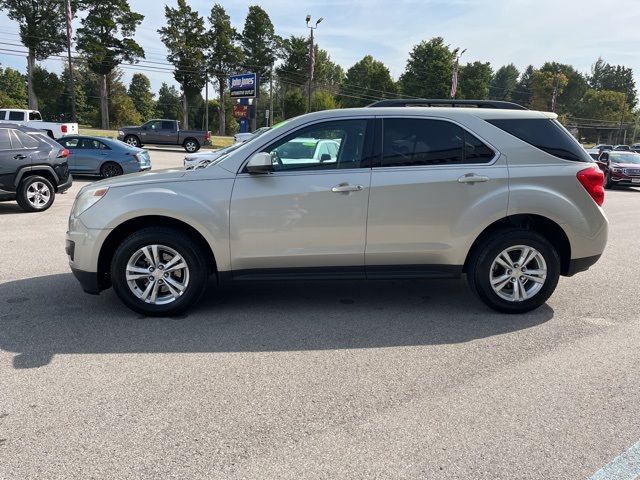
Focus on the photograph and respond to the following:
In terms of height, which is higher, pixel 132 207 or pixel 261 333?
pixel 132 207

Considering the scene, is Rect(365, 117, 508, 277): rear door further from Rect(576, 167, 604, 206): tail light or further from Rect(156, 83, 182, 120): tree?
Rect(156, 83, 182, 120): tree

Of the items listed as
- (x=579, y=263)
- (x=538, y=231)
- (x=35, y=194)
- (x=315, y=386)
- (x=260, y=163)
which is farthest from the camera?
(x=35, y=194)

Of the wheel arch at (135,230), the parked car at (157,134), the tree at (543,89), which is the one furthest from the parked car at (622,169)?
the tree at (543,89)

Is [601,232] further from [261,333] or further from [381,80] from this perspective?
[381,80]

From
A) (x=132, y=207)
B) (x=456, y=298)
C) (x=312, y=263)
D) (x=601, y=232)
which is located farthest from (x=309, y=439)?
(x=601, y=232)

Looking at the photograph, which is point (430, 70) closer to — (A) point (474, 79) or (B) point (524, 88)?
(A) point (474, 79)

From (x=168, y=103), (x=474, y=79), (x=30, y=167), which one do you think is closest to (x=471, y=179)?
(x=30, y=167)

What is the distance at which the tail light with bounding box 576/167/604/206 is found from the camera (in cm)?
470

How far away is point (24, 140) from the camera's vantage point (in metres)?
9.93

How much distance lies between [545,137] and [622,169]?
1851cm

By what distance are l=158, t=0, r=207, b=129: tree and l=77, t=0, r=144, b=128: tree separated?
6928 millimetres

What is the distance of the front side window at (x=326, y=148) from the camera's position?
4594mm

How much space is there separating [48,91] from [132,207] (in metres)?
60.2

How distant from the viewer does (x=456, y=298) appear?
5.38m
